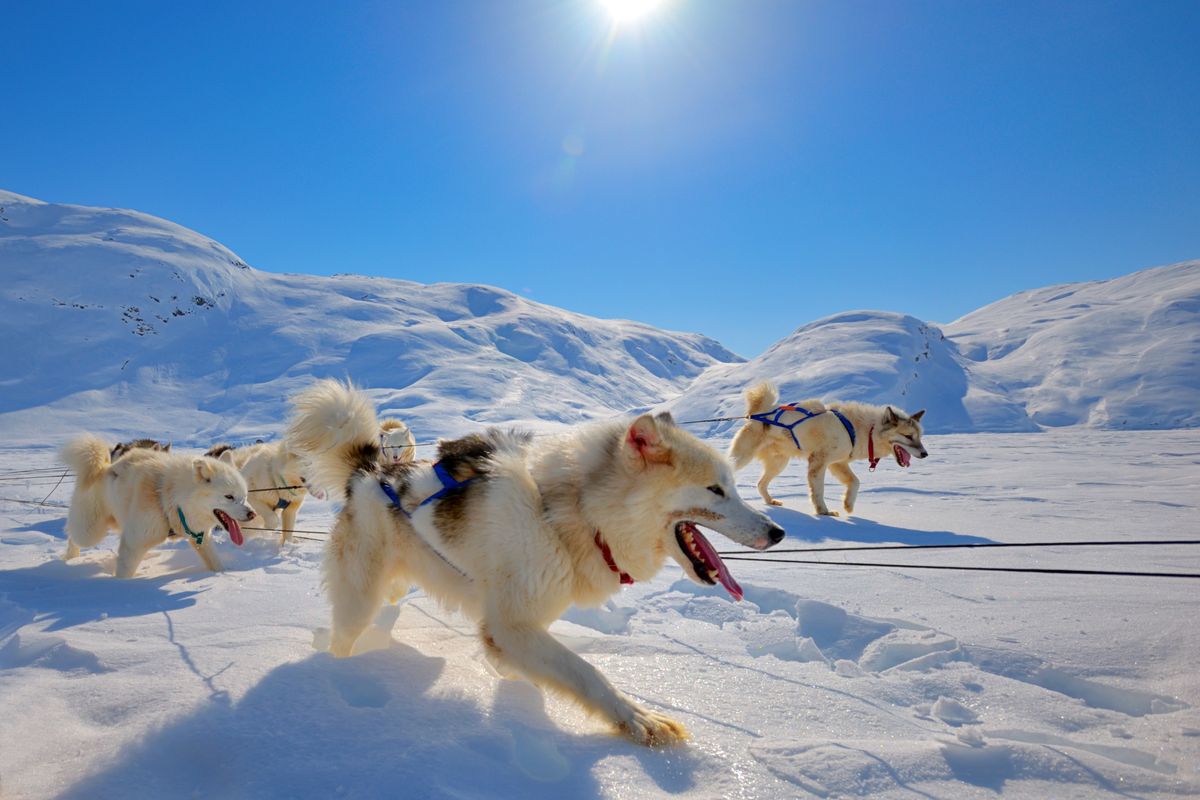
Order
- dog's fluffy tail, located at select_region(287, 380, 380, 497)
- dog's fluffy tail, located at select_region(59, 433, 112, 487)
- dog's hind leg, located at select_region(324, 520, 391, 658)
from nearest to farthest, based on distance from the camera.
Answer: dog's hind leg, located at select_region(324, 520, 391, 658), dog's fluffy tail, located at select_region(287, 380, 380, 497), dog's fluffy tail, located at select_region(59, 433, 112, 487)

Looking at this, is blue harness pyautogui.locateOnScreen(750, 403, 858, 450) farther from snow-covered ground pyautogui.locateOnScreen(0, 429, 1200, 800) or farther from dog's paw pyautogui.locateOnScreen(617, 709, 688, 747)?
dog's paw pyautogui.locateOnScreen(617, 709, 688, 747)

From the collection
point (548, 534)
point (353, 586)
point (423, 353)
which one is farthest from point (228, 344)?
point (548, 534)

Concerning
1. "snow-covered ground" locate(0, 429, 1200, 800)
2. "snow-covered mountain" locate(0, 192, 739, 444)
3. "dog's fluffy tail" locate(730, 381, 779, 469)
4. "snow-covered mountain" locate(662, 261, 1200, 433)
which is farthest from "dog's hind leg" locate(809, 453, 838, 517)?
"snow-covered mountain" locate(0, 192, 739, 444)

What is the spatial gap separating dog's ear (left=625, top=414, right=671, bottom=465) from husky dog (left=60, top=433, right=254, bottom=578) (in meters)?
4.57

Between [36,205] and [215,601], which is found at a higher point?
[36,205]

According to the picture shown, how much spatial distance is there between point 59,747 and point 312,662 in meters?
0.80

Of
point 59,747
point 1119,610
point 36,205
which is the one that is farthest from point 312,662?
point 36,205

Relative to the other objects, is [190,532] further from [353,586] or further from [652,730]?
[652,730]

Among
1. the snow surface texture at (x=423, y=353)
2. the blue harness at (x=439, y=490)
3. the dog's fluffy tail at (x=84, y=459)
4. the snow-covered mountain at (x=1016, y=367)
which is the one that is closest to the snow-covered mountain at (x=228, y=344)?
the snow surface texture at (x=423, y=353)

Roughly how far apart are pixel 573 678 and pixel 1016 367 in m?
50.7

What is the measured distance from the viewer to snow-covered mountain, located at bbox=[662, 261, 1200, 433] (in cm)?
3164

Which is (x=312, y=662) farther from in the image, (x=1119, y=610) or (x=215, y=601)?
(x=1119, y=610)

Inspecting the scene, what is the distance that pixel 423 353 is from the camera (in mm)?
51625

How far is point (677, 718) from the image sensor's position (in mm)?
2324
